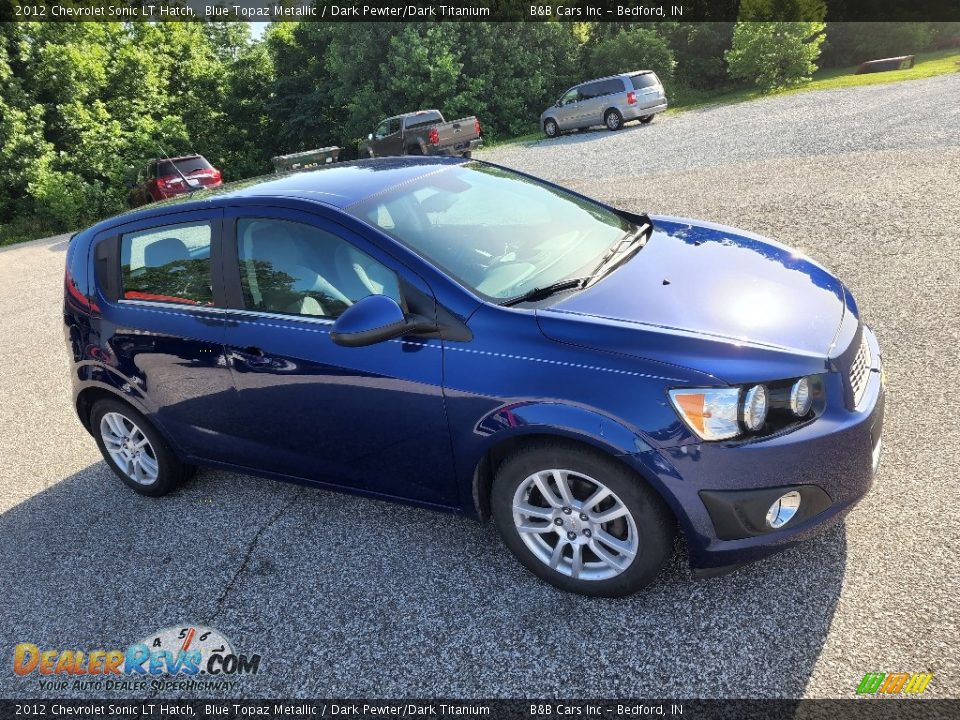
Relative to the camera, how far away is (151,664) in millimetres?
3096

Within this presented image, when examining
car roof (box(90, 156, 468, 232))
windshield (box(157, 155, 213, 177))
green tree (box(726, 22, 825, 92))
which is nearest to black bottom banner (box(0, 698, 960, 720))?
car roof (box(90, 156, 468, 232))

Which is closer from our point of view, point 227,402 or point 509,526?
point 509,526

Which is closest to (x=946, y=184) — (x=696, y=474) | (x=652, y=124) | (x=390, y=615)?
(x=696, y=474)

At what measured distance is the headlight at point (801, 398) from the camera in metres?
2.67

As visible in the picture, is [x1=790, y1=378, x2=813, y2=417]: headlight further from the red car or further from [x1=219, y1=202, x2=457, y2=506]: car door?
the red car

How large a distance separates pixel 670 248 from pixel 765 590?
169 cm

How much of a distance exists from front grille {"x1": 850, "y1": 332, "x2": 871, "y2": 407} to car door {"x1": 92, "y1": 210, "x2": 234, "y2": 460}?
9.36 feet

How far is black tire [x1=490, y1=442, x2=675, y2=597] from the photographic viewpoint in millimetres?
2766

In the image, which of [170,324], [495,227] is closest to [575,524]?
[495,227]

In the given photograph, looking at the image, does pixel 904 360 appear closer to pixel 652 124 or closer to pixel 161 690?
pixel 161 690

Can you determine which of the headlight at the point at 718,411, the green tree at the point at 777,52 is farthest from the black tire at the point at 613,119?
the headlight at the point at 718,411

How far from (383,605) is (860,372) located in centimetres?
225

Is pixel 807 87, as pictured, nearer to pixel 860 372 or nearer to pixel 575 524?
pixel 860 372

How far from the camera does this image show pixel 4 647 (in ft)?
10.9
